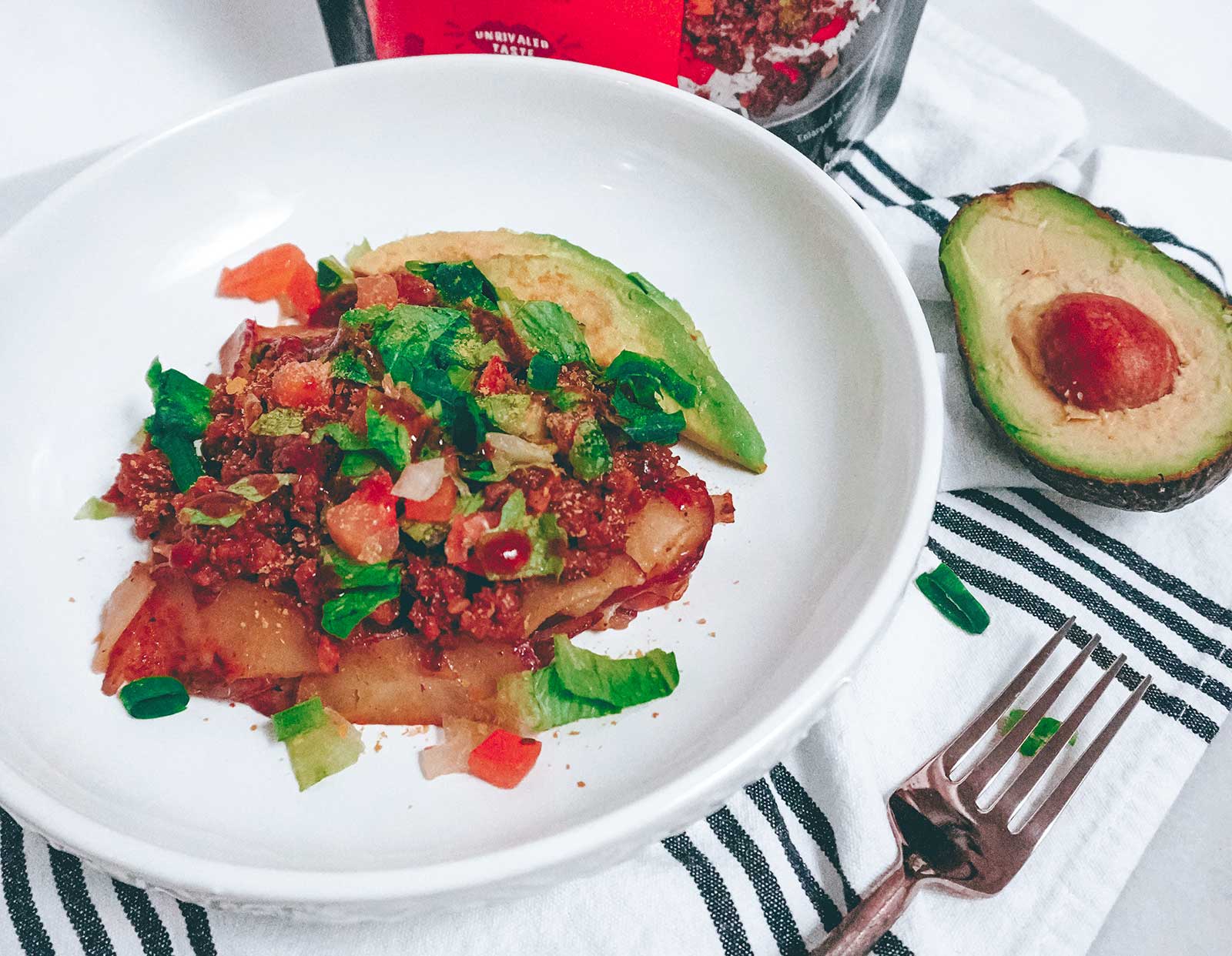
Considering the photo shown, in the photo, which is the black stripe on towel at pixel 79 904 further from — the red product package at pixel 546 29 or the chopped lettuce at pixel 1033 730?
the red product package at pixel 546 29

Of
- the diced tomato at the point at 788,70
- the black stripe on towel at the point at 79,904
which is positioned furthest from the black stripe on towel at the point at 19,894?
the diced tomato at the point at 788,70

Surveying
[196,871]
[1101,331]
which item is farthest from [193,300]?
[1101,331]

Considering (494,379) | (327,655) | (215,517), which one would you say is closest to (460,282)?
(494,379)

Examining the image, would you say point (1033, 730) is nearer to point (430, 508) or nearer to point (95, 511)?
point (430, 508)

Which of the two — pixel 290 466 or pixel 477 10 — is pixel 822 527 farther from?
pixel 477 10

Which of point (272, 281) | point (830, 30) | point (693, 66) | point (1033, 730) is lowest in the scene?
point (1033, 730)

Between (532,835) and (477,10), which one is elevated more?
(477,10)

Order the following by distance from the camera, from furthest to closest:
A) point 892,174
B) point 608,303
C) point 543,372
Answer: point 892,174 < point 608,303 < point 543,372
